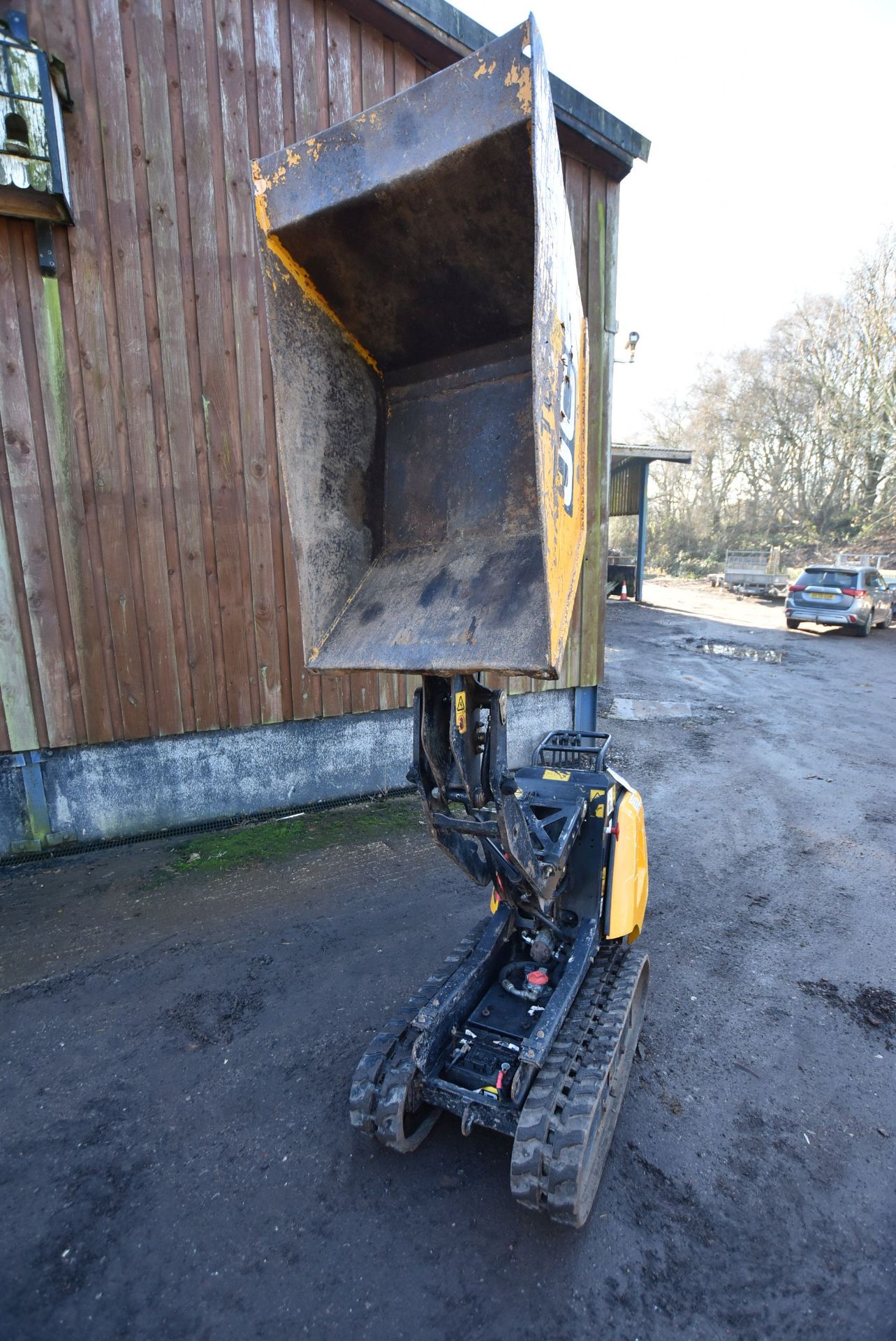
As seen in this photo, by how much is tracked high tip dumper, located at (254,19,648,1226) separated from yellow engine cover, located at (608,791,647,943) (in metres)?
0.02

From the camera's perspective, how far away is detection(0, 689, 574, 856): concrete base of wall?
5.46m

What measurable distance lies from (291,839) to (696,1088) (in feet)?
12.3

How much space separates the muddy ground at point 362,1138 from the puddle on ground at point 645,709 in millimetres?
4033

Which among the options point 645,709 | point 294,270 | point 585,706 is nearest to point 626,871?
point 294,270

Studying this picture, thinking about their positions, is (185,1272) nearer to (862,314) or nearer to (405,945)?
(405,945)

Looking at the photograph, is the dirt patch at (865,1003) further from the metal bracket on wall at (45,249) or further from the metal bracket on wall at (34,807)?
the metal bracket on wall at (45,249)

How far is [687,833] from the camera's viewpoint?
19.2ft

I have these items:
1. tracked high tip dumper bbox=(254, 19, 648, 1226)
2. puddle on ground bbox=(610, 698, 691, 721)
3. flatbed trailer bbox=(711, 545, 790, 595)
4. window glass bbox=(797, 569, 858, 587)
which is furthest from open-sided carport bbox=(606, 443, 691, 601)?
tracked high tip dumper bbox=(254, 19, 648, 1226)

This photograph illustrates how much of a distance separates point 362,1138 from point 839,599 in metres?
18.5

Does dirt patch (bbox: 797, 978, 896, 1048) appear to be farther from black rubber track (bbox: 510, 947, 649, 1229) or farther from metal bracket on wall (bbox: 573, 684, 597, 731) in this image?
metal bracket on wall (bbox: 573, 684, 597, 731)

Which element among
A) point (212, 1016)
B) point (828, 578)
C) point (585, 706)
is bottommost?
point (212, 1016)

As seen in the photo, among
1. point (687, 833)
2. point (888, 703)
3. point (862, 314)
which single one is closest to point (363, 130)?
point (687, 833)

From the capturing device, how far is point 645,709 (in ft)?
33.1

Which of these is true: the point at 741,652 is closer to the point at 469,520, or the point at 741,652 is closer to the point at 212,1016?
the point at 469,520
